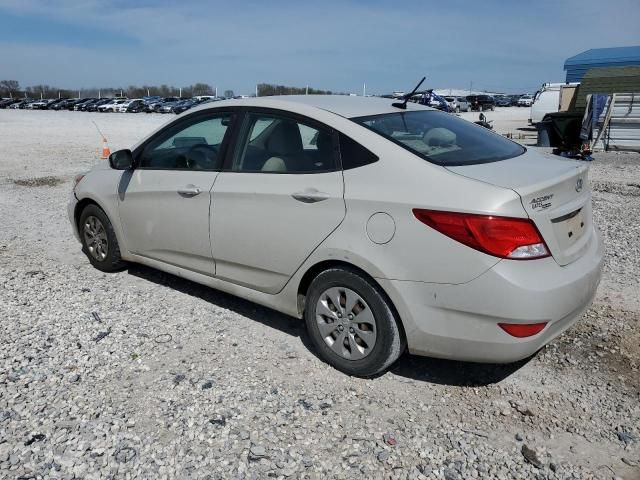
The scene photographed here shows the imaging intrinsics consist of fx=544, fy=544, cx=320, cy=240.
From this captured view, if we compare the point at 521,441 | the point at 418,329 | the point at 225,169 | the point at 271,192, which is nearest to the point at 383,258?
the point at 418,329

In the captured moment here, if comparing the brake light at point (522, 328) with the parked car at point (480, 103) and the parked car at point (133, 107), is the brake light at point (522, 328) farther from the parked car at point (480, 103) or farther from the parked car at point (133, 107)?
the parked car at point (133, 107)

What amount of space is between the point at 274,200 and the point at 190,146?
1.20 m

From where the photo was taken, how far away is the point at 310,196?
11.1 ft

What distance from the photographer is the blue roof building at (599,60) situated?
37750 mm

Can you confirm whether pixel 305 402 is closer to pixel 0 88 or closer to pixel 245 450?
pixel 245 450

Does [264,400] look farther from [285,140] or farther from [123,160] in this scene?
[123,160]

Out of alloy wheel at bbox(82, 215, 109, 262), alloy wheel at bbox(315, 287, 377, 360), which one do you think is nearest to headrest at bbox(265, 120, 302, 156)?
alloy wheel at bbox(315, 287, 377, 360)

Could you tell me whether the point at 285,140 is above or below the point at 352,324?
above

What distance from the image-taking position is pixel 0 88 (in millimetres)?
94625

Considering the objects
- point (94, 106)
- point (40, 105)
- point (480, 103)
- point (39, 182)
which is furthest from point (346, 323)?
point (40, 105)

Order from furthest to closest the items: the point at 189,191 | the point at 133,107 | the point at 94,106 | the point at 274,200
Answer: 1. the point at 94,106
2. the point at 133,107
3. the point at 189,191
4. the point at 274,200

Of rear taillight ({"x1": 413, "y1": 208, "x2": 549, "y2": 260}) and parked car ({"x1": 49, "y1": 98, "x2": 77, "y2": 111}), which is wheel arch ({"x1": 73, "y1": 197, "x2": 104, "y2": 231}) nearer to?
rear taillight ({"x1": 413, "y1": 208, "x2": 549, "y2": 260})

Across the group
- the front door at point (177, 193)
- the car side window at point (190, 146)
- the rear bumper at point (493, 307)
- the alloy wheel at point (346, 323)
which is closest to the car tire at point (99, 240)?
the front door at point (177, 193)

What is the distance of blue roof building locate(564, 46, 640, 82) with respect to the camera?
3775cm
